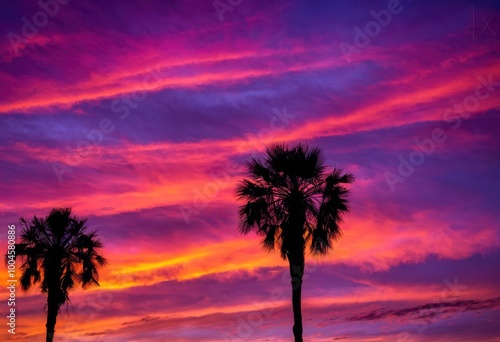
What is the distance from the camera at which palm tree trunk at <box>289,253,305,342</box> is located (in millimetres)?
35094

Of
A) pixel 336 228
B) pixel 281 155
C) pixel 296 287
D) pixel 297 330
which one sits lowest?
pixel 297 330

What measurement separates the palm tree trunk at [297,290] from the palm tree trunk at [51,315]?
1765cm

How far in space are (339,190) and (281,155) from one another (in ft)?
12.3

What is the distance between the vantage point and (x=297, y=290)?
3553cm

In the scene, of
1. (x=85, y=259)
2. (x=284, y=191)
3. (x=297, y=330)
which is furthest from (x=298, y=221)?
(x=85, y=259)

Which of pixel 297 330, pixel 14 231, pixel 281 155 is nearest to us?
pixel 297 330

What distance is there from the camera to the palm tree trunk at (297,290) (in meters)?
35.1

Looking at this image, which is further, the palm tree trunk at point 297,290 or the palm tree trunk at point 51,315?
the palm tree trunk at point 51,315

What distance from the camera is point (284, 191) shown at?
1462 inches

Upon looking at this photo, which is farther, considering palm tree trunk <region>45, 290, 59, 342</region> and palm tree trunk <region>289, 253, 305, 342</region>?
palm tree trunk <region>45, 290, 59, 342</region>

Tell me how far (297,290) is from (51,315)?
1812cm

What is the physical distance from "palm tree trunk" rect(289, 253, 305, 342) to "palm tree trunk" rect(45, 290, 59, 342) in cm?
1765

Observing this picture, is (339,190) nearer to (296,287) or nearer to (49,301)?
(296,287)

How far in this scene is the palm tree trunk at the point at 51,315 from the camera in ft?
145
